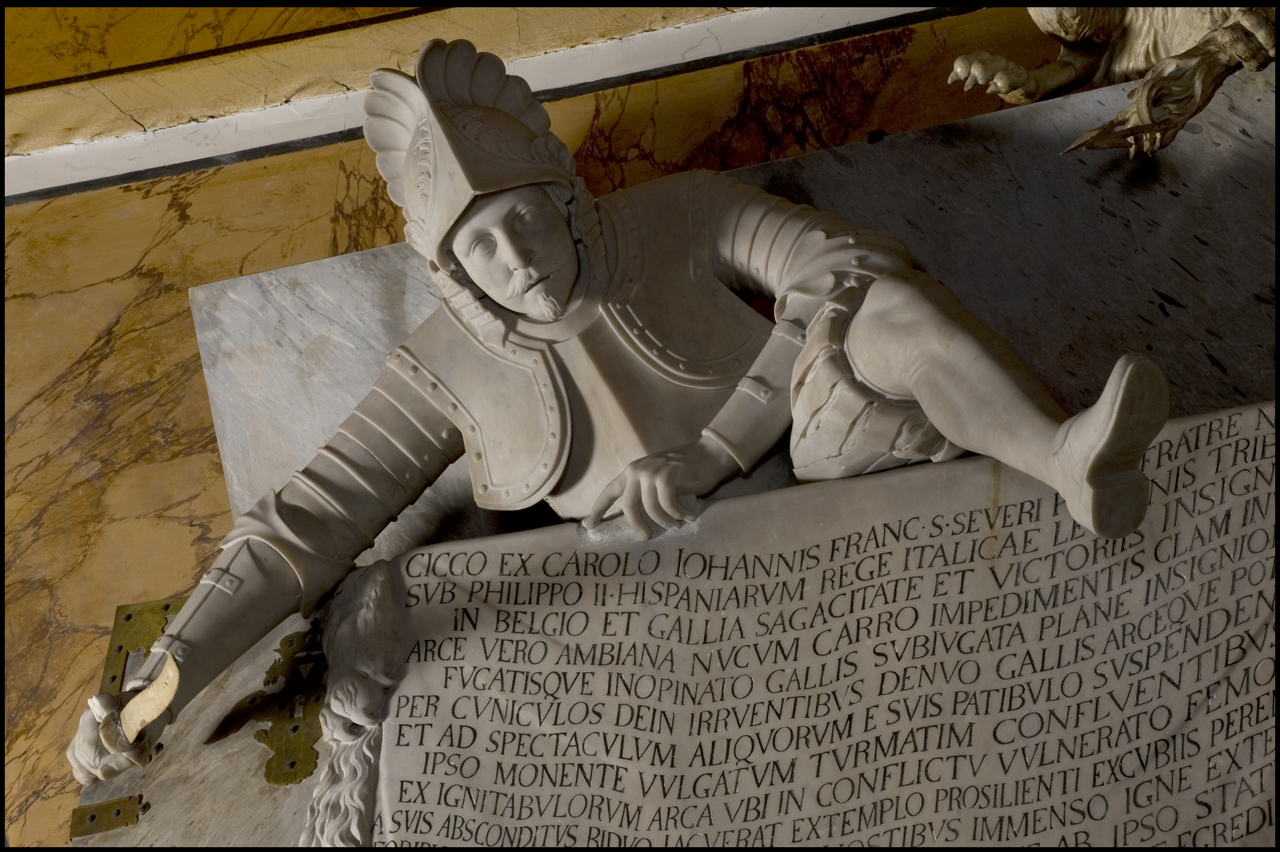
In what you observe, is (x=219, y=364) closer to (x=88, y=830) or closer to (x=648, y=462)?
(x=88, y=830)

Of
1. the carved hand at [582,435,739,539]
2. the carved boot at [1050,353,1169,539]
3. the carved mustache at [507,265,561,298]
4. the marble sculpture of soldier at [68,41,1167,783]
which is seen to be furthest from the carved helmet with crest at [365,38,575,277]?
the carved boot at [1050,353,1169,539]

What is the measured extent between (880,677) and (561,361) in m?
1.07

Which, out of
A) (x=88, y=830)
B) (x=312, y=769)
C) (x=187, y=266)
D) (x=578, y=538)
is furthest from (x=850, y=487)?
(x=187, y=266)

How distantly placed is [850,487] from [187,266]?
2.62m

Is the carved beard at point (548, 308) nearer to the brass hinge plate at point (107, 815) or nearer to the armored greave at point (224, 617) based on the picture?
the armored greave at point (224, 617)

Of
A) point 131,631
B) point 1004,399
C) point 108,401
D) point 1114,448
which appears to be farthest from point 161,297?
point 1114,448

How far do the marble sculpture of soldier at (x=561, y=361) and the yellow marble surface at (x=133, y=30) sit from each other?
5.65 feet

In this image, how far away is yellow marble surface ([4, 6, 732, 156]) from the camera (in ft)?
13.8

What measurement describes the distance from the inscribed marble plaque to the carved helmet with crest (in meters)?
0.80

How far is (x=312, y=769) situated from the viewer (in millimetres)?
2686

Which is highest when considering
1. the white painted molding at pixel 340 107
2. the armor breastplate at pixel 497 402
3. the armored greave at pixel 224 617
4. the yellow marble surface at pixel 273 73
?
the yellow marble surface at pixel 273 73

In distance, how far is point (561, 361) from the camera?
2.86 meters

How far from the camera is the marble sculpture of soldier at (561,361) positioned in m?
2.50

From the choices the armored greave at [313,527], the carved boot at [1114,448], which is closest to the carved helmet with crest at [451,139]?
the armored greave at [313,527]
